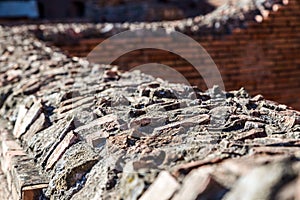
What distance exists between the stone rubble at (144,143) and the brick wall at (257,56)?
230 cm

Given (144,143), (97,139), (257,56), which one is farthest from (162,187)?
(257,56)

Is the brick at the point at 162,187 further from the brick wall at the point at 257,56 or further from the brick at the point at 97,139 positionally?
the brick wall at the point at 257,56

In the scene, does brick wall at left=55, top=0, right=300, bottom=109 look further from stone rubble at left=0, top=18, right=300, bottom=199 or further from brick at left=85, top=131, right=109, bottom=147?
brick at left=85, top=131, right=109, bottom=147

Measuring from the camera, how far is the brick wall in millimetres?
5109

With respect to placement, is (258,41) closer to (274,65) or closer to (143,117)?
(274,65)

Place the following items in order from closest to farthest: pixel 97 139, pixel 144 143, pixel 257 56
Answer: pixel 144 143
pixel 97 139
pixel 257 56

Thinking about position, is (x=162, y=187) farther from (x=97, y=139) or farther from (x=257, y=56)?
(x=257, y=56)

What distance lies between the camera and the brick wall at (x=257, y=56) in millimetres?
5109

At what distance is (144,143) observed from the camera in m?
1.55

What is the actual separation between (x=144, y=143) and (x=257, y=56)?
3884mm

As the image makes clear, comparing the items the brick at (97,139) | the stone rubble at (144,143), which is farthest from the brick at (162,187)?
the brick at (97,139)

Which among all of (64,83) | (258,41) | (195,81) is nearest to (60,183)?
(64,83)

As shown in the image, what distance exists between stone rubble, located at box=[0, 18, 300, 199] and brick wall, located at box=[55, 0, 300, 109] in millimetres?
2302

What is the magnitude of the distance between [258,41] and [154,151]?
4038 millimetres
